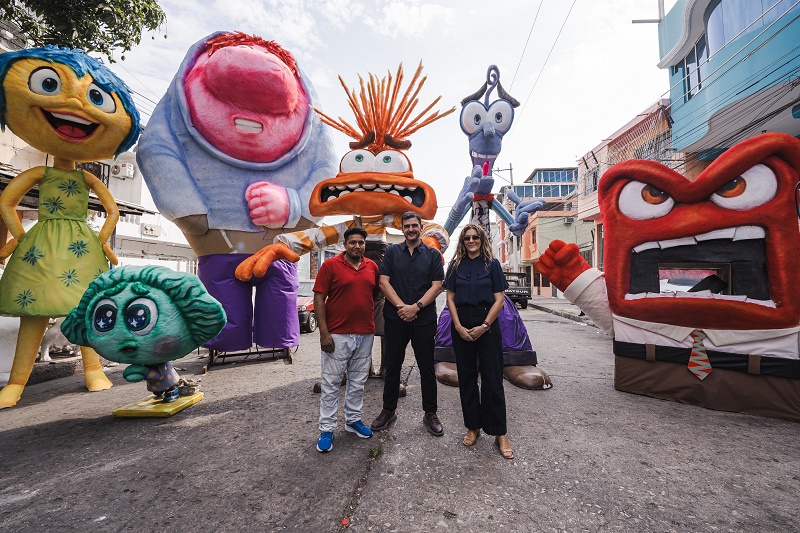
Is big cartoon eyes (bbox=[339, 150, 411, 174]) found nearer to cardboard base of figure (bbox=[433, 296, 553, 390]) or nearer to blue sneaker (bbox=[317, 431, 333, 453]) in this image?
cardboard base of figure (bbox=[433, 296, 553, 390])

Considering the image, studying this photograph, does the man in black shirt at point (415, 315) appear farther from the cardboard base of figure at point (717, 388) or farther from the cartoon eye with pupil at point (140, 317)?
the cardboard base of figure at point (717, 388)

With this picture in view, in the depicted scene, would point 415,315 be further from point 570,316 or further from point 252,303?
point 570,316

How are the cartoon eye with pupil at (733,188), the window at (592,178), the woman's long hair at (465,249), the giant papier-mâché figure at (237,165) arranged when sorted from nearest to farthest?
the woman's long hair at (465,249), the cartoon eye with pupil at (733,188), the giant papier-mâché figure at (237,165), the window at (592,178)

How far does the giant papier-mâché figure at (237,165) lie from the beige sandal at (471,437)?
2.51 metres

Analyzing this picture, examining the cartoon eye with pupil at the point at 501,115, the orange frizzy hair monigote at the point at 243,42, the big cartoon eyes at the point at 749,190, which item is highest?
the orange frizzy hair monigote at the point at 243,42

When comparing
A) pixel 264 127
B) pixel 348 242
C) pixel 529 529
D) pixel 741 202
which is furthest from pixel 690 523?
pixel 264 127

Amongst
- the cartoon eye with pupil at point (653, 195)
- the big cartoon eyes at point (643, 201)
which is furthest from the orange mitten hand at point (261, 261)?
the cartoon eye with pupil at point (653, 195)

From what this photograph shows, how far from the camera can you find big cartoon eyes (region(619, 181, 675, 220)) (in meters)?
3.35

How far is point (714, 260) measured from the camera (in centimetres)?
315

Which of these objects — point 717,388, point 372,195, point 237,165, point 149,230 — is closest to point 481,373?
point 372,195

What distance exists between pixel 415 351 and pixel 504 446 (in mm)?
819

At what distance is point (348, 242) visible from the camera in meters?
2.70

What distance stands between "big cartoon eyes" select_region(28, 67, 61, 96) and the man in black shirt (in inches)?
125

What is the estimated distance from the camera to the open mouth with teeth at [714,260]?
302 centimetres
